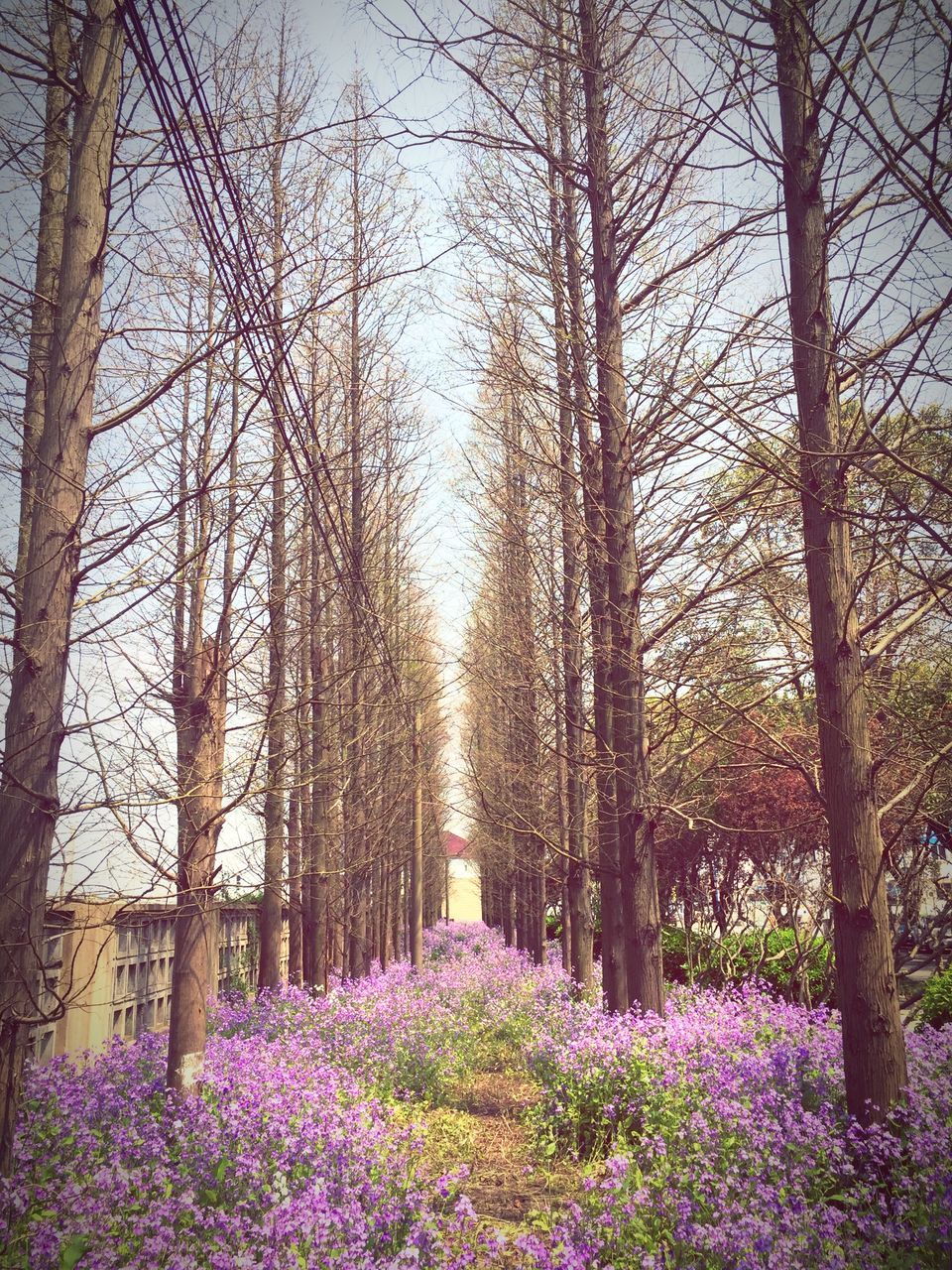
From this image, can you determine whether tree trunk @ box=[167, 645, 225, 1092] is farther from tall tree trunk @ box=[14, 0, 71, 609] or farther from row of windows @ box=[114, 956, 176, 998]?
row of windows @ box=[114, 956, 176, 998]

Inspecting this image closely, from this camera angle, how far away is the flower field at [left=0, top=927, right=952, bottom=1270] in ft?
11.0

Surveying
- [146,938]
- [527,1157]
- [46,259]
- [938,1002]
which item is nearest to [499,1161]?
[527,1157]

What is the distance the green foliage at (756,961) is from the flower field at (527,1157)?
9.16 feet

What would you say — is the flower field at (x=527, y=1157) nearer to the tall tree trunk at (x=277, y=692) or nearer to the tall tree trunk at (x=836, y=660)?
the tall tree trunk at (x=836, y=660)

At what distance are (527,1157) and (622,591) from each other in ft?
16.2

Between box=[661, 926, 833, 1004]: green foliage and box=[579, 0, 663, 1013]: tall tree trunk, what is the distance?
4888 mm

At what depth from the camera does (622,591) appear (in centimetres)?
632

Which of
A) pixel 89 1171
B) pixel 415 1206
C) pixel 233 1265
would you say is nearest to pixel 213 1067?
pixel 89 1171

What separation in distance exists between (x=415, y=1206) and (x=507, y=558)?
845 cm

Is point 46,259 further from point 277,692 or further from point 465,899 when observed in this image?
point 465,899

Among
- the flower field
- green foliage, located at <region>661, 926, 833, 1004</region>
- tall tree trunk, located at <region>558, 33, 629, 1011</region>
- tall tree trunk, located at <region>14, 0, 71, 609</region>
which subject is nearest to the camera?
the flower field

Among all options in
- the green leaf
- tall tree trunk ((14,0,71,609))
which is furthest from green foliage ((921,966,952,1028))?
tall tree trunk ((14,0,71,609))

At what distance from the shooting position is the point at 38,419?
5605 mm

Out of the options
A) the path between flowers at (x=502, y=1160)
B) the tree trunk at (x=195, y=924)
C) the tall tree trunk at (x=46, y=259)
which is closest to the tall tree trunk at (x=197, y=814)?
the tree trunk at (x=195, y=924)
